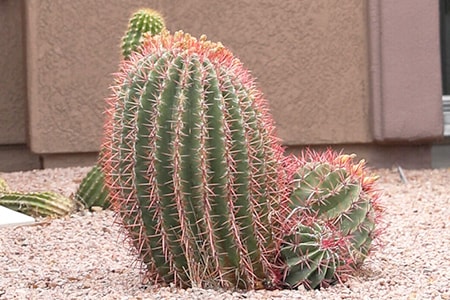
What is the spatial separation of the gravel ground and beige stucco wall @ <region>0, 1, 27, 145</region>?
4.60ft

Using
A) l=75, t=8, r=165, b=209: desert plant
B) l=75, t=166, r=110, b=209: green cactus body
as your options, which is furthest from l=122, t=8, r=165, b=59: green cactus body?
l=75, t=166, r=110, b=209: green cactus body

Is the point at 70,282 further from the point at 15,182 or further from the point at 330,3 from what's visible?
the point at 330,3

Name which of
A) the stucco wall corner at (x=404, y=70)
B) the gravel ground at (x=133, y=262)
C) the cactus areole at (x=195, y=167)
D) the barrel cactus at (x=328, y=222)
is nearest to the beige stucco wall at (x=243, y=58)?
the stucco wall corner at (x=404, y=70)

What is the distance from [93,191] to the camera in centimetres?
629

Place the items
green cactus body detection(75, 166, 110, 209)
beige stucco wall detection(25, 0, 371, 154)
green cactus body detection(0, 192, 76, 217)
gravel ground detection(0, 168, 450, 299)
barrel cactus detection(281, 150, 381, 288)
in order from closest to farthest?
1. gravel ground detection(0, 168, 450, 299)
2. barrel cactus detection(281, 150, 381, 288)
3. green cactus body detection(0, 192, 76, 217)
4. green cactus body detection(75, 166, 110, 209)
5. beige stucco wall detection(25, 0, 371, 154)

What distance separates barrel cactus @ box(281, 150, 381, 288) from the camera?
395 centimetres

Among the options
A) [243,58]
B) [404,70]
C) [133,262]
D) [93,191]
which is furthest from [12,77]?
[133,262]

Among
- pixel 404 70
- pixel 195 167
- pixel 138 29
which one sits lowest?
pixel 195 167

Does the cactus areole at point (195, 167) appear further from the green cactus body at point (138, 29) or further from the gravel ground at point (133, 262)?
the green cactus body at point (138, 29)

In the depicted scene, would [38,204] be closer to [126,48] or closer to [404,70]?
[126,48]

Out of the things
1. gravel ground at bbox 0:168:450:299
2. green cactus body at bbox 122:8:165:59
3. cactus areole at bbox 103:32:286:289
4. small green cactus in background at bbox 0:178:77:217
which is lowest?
gravel ground at bbox 0:168:450:299

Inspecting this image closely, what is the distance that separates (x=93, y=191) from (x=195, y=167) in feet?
8.83

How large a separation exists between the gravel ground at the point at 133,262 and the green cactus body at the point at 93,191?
14 centimetres

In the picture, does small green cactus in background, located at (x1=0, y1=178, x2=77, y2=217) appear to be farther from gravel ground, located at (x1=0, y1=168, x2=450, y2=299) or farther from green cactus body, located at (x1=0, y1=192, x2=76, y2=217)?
gravel ground, located at (x1=0, y1=168, x2=450, y2=299)
